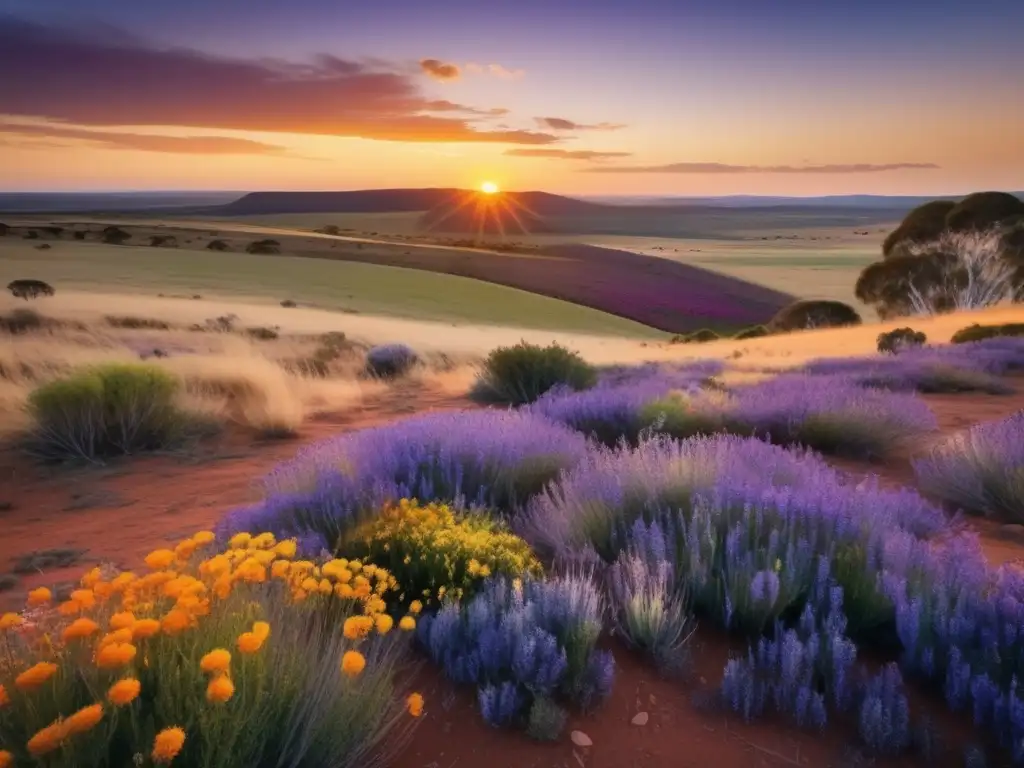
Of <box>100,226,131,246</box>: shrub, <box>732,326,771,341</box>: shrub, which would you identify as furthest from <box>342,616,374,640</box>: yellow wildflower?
<box>100,226,131,246</box>: shrub

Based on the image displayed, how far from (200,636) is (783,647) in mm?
1907

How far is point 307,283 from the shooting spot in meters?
38.0

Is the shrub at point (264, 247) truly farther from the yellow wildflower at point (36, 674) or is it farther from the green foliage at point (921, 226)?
the yellow wildflower at point (36, 674)

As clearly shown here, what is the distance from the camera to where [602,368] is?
14242mm

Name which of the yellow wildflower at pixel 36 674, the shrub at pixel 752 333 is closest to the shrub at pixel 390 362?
the yellow wildflower at pixel 36 674

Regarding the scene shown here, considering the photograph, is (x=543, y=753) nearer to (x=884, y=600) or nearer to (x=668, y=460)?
(x=884, y=600)

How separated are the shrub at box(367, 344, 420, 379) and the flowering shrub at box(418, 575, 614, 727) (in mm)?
11339

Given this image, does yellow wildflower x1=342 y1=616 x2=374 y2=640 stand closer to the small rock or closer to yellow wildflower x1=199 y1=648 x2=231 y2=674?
yellow wildflower x1=199 y1=648 x2=231 y2=674

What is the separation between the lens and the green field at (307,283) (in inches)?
1214

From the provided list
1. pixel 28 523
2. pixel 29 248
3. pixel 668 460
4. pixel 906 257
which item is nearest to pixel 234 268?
pixel 29 248

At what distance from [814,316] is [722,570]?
1370 inches

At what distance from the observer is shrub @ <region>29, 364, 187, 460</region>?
746cm

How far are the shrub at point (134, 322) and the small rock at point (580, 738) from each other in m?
18.9

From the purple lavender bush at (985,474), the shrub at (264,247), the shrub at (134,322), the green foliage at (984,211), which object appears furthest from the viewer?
the shrub at (264,247)
